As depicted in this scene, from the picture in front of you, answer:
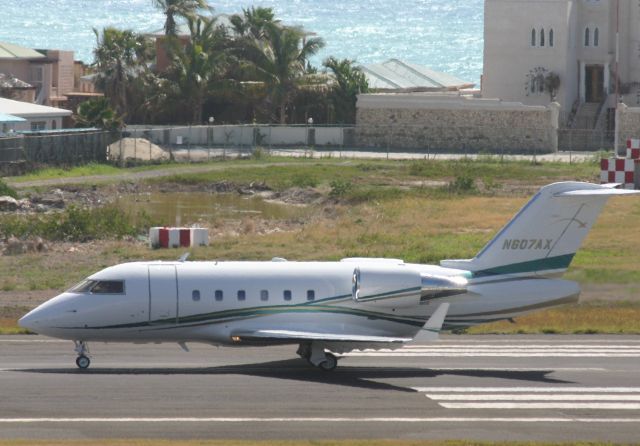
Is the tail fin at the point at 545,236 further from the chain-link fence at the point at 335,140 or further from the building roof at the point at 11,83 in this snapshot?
the building roof at the point at 11,83

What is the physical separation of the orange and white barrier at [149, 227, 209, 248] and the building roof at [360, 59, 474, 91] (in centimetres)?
6281

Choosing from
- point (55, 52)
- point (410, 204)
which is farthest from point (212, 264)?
point (55, 52)

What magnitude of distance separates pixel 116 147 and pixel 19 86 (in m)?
18.4

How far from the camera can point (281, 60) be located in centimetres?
10462

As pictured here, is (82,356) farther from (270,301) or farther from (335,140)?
(335,140)

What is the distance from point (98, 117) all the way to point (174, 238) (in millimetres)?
40147

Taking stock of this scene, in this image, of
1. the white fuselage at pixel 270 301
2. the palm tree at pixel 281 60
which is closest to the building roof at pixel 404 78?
the palm tree at pixel 281 60

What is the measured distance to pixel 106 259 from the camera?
5209 cm

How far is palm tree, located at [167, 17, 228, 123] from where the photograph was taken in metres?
104

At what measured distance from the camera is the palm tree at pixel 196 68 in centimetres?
10356

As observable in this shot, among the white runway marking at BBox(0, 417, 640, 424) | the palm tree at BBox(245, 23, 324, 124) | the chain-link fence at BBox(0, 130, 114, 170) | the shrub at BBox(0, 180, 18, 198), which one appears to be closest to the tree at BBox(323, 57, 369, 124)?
the palm tree at BBox(245, 23, 324, 124)

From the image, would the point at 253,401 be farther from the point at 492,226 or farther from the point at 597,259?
the point at 492,226

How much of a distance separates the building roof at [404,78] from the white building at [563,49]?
15753 millimetres

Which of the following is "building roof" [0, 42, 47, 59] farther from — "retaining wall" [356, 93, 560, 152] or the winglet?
the winglet
